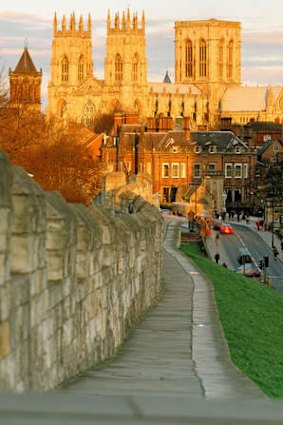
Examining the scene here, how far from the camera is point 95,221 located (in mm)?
13539

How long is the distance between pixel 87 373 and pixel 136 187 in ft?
137

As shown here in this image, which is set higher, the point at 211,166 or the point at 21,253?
the point at 211,166

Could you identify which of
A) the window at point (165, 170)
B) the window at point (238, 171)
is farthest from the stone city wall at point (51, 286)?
the window at point (238, 171)

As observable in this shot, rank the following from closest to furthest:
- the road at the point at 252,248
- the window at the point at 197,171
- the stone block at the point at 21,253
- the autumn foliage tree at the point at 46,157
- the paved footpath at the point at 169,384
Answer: the paved footpath at the point at 169,384 < the stone block at the point at 21,253 < the autumn foliage tree at the point at 46,157 < the road at the point at 252,248 < the window at the point at 197,171

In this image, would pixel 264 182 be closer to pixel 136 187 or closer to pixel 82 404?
pixel 136 187

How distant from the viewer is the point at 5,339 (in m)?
7.66

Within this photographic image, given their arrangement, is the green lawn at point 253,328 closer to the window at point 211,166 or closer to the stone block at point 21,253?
the stone block at point 21,253

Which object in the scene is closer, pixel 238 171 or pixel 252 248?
pixel 252 248

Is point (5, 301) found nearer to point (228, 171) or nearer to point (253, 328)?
point (253, 328)

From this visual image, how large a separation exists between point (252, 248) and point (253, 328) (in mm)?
57481

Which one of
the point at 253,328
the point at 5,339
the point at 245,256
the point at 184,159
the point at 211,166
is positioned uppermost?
the point at 184,159

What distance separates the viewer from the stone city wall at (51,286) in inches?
310

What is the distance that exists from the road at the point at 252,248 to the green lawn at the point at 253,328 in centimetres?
2451

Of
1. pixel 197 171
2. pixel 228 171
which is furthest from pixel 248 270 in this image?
pixel 228 171
